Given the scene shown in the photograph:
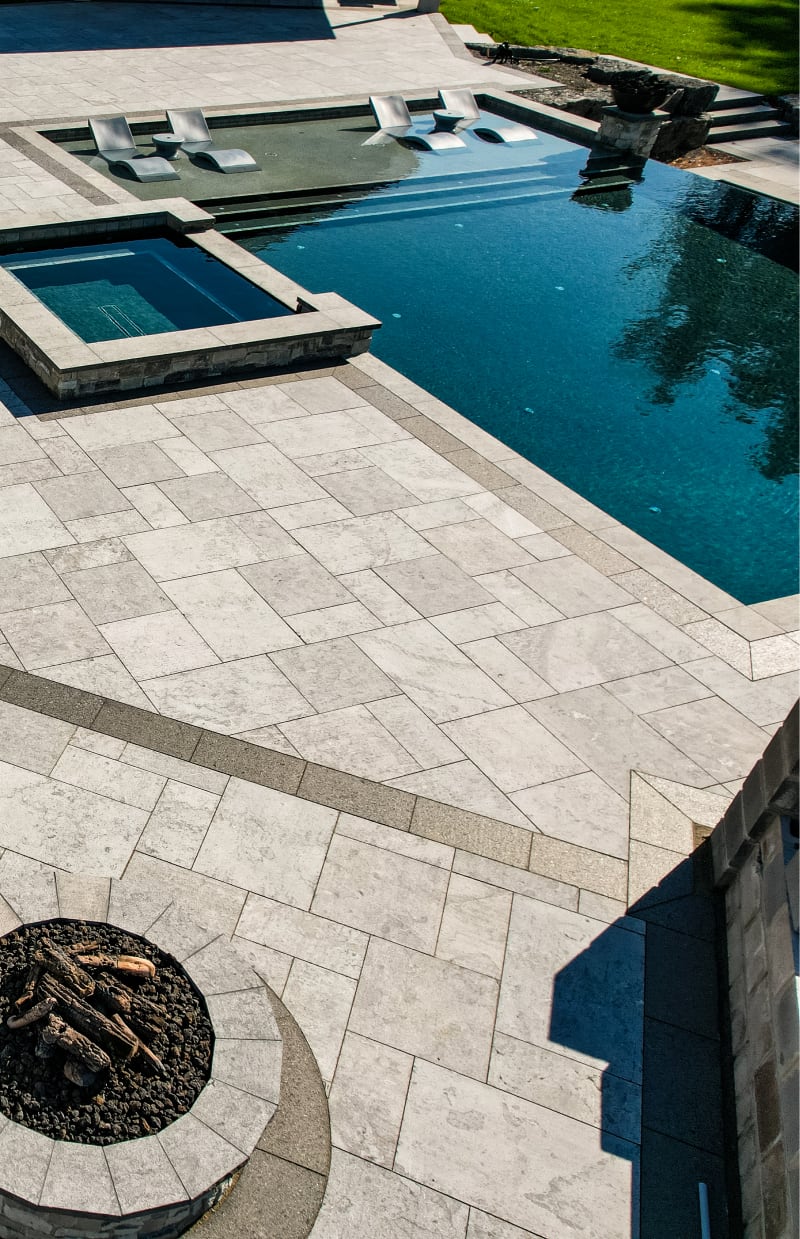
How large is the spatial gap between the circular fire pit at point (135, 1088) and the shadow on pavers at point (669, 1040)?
2.15 metres

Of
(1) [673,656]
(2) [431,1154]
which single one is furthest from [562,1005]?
(1) [673,656]

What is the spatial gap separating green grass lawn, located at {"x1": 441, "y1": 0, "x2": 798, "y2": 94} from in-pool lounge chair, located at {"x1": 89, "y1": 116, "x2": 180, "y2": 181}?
15.9m

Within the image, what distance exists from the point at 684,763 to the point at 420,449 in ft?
17.8

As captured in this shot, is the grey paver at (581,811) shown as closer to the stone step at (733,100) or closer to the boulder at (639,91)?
the boulder at (639,91)

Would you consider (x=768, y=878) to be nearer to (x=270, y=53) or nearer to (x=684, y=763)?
(x=684, y=763)

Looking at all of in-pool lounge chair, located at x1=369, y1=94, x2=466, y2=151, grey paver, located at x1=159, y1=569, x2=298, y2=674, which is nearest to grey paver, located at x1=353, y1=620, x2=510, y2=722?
grey paver, located at x1=159, y1=569, x2=298, y2=674

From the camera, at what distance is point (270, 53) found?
29.4 m

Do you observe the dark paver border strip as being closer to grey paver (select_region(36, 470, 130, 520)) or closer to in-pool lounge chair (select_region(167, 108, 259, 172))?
grey paver (select_region(36, 470, 130, 520))

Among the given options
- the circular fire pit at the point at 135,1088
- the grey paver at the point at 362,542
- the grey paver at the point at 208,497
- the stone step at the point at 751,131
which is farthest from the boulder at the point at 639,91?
the circular fire pit at the point at 135,1088

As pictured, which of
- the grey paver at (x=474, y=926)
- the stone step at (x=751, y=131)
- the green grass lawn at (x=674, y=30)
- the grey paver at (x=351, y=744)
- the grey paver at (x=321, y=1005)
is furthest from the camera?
the green grass lawn at (x=674, y=30)

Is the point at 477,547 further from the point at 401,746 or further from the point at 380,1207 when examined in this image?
the point at 380,1207

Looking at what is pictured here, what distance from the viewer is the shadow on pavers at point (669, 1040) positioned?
21.5 ft

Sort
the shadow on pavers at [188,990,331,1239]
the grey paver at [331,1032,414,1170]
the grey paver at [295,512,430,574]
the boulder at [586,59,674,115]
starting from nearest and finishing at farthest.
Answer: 1. the shadow on pavers at [188,990,331,1239]
2. the grey paver at [331,1032,414,1170]
3. the grey paver at [295,512,430,574]
4. the boulder at [586,59,674,115]

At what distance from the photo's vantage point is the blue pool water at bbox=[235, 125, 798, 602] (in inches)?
542
